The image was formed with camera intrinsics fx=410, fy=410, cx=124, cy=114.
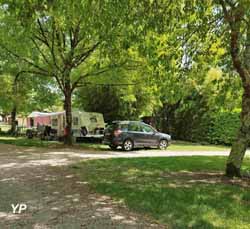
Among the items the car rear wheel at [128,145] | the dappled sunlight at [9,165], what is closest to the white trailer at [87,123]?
the car rear wheel at [128,145]

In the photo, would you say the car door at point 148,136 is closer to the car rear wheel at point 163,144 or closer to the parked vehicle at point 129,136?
the parked vehicle at point 129,136

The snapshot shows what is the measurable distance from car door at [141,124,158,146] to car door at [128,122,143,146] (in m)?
0.26

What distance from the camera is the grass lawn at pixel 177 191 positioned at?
6.66 meters

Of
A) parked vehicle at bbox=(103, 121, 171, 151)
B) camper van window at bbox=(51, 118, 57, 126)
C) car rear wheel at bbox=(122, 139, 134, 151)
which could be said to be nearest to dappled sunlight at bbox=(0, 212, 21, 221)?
parked vehicle at bbox=(103, 121, 171, 151)

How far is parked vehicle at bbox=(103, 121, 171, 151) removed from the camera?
23328 millimetres

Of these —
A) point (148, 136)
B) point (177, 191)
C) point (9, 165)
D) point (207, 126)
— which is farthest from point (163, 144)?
point (177, 191)

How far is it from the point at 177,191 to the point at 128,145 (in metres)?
15.0

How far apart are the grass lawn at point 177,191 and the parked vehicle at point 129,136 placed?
9.81 m

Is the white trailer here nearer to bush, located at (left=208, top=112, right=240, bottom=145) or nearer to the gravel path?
bush, located at (left=208, top=112, right=240, bottom=145)

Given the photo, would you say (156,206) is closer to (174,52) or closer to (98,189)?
(98,189)

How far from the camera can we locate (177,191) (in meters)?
8.69

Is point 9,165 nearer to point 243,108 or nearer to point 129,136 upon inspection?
point 243,108

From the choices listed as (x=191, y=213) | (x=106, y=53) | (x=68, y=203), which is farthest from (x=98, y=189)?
(x=106, y=53)

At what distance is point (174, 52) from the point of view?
35.8ft
